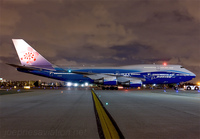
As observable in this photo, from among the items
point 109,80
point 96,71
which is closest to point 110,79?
point 109,80

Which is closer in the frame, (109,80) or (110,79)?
(109,80)

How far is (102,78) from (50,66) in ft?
41.1

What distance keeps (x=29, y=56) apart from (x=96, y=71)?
16.0 m

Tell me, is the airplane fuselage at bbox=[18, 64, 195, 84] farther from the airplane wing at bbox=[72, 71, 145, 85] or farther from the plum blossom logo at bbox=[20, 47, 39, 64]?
the plum blossom logo at bbox=[20, 47, 39, 64]

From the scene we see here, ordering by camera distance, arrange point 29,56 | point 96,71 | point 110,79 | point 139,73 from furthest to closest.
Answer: point 29,56 → point 96,71 → point 139,73 → point 110,79

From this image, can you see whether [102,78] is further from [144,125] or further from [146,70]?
[144,125]

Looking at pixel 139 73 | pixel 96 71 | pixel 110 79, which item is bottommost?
pixel 110 79

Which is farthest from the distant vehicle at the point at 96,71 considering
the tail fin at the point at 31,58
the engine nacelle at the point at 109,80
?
the engine nacelle at the point at 109,80

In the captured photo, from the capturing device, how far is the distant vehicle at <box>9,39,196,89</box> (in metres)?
40.9

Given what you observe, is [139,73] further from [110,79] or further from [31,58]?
[31,58]

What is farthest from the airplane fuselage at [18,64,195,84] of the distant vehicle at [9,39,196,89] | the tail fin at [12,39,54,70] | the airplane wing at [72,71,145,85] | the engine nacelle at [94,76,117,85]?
the engine nacelle at [94,76,117,85]

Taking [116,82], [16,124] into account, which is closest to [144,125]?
[16,124]

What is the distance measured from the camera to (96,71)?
4138 centimetres

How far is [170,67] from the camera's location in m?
42.4
